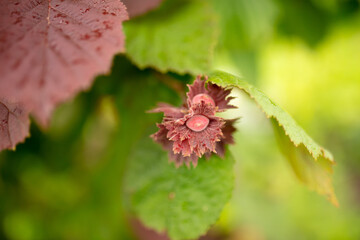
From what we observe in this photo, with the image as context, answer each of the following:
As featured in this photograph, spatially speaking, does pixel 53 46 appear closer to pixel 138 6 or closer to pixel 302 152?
pixel 138 6

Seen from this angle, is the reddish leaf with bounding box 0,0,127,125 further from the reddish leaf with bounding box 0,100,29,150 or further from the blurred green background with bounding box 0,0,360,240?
the blurred green background with bounding box 0,0,360,240

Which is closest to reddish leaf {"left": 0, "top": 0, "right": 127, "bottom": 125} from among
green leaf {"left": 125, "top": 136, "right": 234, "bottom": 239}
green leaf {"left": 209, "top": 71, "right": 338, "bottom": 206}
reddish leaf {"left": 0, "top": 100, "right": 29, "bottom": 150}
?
reddish leaf {"left": 0, "top": 100, "right": 29, "bottom": 150}

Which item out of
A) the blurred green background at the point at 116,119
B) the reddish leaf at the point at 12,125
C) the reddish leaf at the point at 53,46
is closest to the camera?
the reddish leaf at the point at 53,46

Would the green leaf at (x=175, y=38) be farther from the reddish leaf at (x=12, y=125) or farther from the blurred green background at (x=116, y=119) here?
the reddish leaf at (x=12, y=125)

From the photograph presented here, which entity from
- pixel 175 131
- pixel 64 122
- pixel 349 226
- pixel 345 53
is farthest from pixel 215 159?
pixel 349 226

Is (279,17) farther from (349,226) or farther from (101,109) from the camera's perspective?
(349,226)

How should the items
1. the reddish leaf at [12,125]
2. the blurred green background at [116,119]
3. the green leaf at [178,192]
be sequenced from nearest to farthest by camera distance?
the reddish leaf at [12,125] → the green leaf at [178,192] → the blurred green background at [116,119]

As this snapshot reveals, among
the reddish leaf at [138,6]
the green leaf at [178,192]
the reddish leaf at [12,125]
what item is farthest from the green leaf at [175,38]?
the reddish leaf at [12,125]

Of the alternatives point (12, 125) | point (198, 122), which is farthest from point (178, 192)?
point (12, 125)
